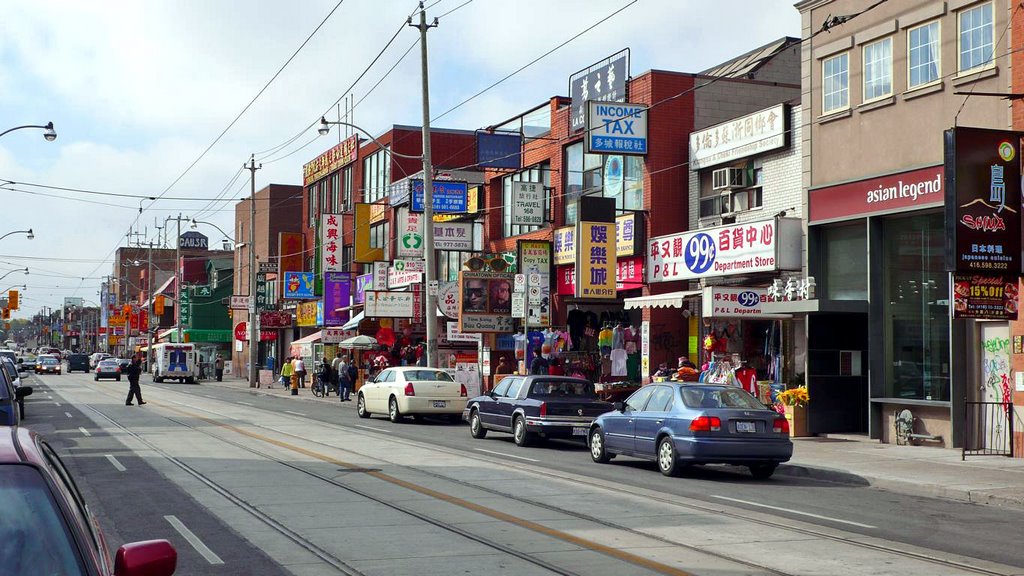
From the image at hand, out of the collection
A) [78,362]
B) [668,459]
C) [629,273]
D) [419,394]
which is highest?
[629,273]

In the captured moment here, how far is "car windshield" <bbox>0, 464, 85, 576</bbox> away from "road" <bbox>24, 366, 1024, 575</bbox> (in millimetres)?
4805

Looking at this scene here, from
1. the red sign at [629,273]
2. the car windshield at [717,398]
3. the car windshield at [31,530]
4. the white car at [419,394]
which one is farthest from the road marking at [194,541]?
the red sign at [629,273]

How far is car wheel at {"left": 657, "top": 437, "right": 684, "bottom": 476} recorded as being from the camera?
54.7 feet

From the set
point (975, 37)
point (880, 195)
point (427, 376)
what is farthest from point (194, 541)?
point (427, 376)

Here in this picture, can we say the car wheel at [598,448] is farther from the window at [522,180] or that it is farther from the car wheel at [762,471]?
the window at [522,180]

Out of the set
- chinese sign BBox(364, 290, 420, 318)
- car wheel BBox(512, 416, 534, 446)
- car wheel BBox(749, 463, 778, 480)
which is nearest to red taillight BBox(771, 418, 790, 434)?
car wheel BBox(749, 463, 778, 480)

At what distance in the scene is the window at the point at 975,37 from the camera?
1988cm

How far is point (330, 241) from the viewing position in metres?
58.3

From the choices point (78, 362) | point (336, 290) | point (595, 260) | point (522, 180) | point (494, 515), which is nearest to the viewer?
point (494, 515)

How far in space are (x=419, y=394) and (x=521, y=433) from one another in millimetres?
7112

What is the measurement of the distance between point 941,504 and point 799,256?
1123cm

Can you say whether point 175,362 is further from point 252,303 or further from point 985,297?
point 985,297

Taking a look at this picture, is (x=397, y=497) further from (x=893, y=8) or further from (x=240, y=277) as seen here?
(x=240, y=277)

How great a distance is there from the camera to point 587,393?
22.5 metres
